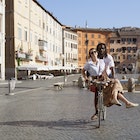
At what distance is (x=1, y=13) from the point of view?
5303cm

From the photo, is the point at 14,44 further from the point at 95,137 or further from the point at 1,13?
the point at 95,137

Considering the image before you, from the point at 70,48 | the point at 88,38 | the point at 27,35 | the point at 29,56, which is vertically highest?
the point at 88,38

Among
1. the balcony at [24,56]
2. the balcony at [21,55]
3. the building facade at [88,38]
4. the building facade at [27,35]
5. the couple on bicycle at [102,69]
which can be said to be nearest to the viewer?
the couple on bicycle at [102,69]

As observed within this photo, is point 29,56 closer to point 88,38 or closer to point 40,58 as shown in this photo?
point 40,58

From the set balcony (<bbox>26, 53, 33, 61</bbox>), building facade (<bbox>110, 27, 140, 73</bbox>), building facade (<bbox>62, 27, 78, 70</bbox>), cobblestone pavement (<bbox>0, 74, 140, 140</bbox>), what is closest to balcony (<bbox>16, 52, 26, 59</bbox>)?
balcony (<bbox>26, 53, 33, 61</bbox>)

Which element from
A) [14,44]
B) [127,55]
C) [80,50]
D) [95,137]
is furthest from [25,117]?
[127,55]

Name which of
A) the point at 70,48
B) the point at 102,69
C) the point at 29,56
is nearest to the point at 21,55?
the point at 29,56

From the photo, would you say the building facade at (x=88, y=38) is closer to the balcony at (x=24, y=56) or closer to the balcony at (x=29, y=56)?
the balcony at (x=29, y=56)

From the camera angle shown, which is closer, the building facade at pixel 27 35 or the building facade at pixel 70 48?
the building facade at pixel 27 35

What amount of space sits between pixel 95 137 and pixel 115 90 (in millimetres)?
1884

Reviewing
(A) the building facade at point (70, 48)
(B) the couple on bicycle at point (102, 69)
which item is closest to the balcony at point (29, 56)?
(A) the building facade at point (70, 48)

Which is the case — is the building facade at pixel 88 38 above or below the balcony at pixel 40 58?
above

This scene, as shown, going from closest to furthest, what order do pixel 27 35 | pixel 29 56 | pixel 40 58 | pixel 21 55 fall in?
1. pixel 21 55
2. pixel 29 56
3. pixel 27 35
4. pixel 40 58

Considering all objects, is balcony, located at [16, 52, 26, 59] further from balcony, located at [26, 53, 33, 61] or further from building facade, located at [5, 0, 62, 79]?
balcony, located at [26, 53, 33, 61]
